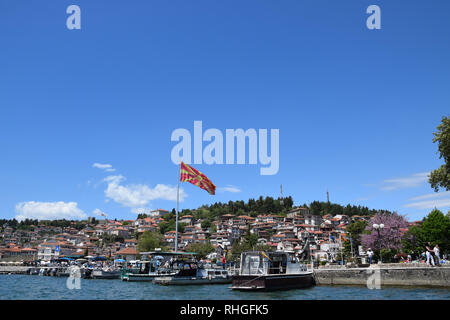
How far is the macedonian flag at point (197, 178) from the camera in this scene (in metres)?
36.8

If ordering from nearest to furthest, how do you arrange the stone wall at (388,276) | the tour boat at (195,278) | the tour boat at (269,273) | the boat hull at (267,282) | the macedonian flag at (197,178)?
the stone wall at (388,276)
the boat hull at (267,282)
the tour boat at (269,273)
the tour boat at (195,278)
the macedonian flag at (197,178)

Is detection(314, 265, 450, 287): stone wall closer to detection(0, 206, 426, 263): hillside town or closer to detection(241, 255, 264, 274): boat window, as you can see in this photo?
detection(241, 255, 264, 274): boat window

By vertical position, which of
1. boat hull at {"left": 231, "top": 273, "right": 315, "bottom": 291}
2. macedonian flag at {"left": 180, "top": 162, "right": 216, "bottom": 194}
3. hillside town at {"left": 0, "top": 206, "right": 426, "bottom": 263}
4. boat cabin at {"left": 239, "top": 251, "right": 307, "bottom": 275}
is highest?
macedonian flag at {"left": 180, "top": 162, "right": 216, "bottom": 194}

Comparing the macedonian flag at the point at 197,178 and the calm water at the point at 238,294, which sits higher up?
the macedonian flag at the point at 197,178

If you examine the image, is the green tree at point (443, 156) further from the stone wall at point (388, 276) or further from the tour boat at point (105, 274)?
the tour boat at point (105, 274)

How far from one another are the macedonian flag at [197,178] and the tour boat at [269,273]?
1090 centimetres

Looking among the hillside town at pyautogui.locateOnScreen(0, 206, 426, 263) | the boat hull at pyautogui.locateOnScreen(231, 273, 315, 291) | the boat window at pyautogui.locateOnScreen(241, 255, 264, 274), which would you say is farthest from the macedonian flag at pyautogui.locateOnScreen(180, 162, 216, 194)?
the hillside town at pyautogui.locateOnScreen(0, 206, 426, 263)

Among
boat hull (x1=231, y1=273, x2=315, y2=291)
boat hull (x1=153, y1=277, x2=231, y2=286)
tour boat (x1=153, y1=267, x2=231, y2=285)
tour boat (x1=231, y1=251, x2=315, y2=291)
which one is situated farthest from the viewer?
tour boat (x1=153, y1=267, x2=231, y2=285)

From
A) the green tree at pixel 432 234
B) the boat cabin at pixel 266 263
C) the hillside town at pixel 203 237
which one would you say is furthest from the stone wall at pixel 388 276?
the hillside town at pixel 203 237

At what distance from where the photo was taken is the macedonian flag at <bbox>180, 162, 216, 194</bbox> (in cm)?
3681

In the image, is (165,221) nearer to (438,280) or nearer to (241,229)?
(241,229)

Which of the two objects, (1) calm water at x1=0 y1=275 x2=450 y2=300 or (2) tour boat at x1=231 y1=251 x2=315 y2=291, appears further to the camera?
(2) tour boat at x1=231 y1=251 x2=315 y2=291

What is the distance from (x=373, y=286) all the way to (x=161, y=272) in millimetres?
21729
